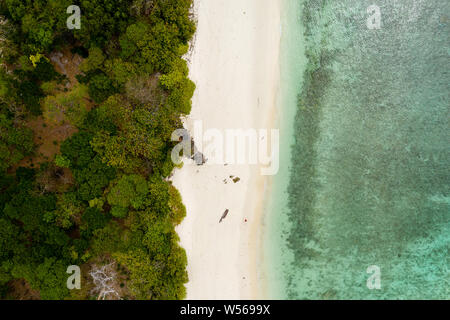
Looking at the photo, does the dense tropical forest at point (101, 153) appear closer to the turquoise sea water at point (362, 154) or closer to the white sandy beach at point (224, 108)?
the white sandy beach at point (224, 108)

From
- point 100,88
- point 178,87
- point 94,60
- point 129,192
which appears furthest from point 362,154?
point 94,60

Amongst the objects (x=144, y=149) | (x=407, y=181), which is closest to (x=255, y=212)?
(x=144, y=149)

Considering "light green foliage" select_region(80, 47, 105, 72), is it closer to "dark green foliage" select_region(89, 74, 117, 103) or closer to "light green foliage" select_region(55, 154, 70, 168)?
"dark green foliage" select_region(89, 74, 117, 103)

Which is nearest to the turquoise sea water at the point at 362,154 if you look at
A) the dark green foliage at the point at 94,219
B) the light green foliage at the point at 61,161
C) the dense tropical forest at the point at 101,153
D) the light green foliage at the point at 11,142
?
the dense tropical forest at the point at 101,153

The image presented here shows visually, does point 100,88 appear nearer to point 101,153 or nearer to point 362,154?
point 101,153

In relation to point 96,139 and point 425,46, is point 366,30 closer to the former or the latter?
point 425,46
